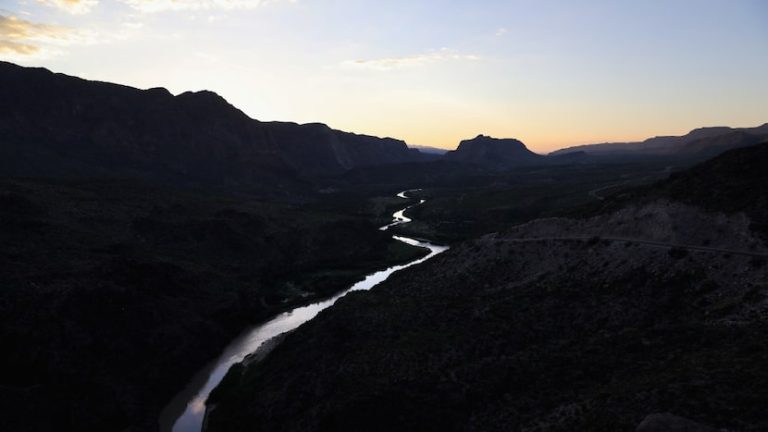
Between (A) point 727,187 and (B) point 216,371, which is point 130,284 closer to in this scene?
(B) point 216,371

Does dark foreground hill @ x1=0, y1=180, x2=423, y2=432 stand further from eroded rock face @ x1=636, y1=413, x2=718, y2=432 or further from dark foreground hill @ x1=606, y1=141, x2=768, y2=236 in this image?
dark foreground hill @ x1=606, y1=141, x2=768, y2=236

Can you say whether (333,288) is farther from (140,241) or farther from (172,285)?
(140,241)

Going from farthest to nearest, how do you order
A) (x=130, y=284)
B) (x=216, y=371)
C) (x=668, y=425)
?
(x=130, y=284)
(x=216, y=371)
(x=668, y=425)

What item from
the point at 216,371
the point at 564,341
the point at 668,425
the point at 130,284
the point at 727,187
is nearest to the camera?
the point at 668,425

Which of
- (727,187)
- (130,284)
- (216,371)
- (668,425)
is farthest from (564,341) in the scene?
(130,284)

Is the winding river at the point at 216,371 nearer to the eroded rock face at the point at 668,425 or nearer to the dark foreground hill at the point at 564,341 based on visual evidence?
the dark foreground hill at the point at 564,341

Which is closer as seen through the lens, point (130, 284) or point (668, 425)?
point (668, 425)
